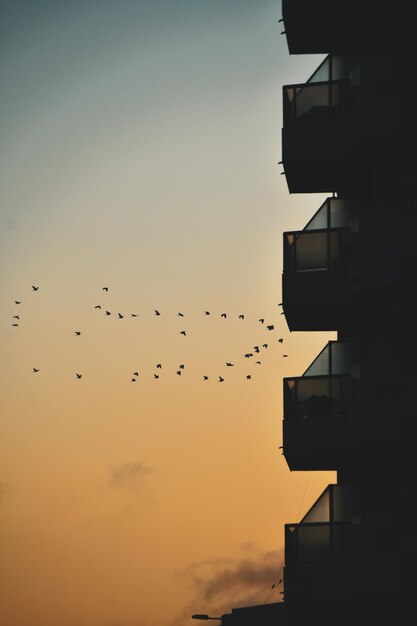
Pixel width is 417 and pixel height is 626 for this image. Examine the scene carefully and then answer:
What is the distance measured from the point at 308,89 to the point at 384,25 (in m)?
2.76

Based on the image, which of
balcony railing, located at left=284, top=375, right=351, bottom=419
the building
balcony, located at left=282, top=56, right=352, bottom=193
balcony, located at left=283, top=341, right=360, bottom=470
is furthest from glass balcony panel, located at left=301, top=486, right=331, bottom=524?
balcony, located at left=282, top=56, right=352, bottom=193

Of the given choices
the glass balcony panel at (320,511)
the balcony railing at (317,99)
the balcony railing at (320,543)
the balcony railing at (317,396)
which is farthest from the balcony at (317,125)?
the balcony railing at (320,543)

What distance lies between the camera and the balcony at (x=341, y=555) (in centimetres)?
3625

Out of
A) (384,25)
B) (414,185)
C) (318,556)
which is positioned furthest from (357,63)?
(318,556)

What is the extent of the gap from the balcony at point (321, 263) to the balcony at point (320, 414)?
6.05ft

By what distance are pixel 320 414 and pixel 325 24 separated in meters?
11.2

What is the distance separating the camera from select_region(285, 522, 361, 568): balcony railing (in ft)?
124

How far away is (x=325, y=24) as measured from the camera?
1636 inches

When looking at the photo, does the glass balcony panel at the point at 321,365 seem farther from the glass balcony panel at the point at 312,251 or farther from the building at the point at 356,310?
the glass balcony panel at the point at 312,251

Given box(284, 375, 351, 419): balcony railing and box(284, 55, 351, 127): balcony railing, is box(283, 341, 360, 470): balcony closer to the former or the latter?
box(284, 375, 351, 419): balcony railing

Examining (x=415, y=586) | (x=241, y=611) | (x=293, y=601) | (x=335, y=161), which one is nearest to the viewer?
(x=415, y=586)

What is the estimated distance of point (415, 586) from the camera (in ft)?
117

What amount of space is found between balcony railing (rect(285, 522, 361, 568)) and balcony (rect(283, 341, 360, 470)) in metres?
1.93

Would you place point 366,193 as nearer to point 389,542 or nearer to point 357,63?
point 357,63
